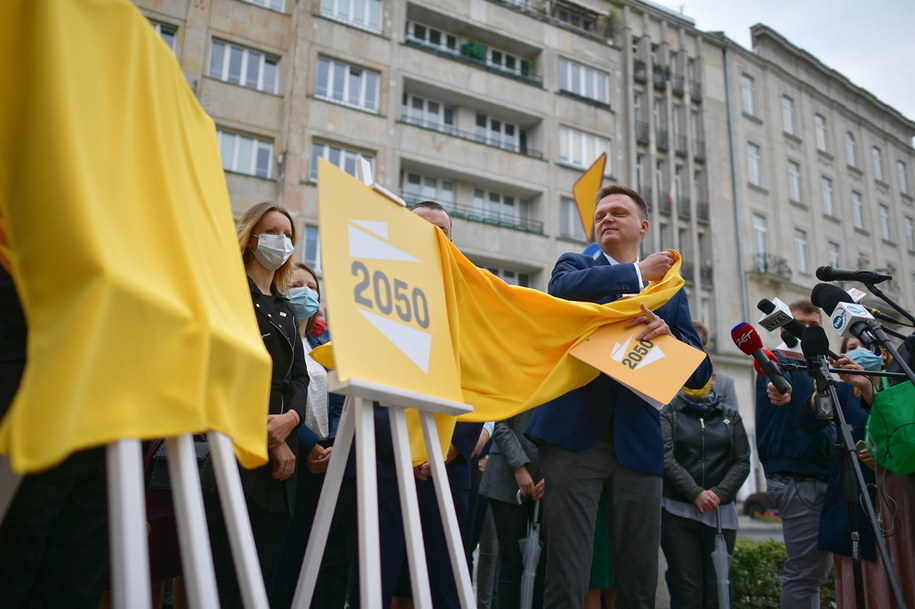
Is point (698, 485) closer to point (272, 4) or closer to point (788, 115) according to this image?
point (272, 4)

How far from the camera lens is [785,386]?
3656 mm

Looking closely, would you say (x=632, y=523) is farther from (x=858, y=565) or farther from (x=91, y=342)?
(x=91, y=342)

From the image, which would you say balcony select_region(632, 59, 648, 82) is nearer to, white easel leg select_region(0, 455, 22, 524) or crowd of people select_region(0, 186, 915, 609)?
crowd of people select_region(0, 186, 915, 609)

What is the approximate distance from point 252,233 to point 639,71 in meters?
27.0

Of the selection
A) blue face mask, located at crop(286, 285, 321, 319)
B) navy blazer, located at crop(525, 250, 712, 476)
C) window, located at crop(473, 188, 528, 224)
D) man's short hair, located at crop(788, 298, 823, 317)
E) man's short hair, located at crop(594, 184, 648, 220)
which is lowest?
navy blazer, located at crop(525, 250, 712, 476)

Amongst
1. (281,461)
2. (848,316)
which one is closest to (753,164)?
(848,316)

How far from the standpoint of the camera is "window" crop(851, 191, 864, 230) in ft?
106

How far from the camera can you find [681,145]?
27672mm

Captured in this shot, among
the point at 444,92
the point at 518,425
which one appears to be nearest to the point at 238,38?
the point at 444,92

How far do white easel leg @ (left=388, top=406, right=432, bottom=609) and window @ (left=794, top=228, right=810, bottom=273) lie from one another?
30.7 m

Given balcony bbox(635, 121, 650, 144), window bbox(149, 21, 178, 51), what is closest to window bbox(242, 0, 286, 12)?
window bbox(149, 21, 178, 51)

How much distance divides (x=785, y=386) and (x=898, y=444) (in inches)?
38.4

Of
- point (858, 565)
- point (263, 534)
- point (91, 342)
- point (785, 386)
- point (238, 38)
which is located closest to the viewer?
point (91, 342)

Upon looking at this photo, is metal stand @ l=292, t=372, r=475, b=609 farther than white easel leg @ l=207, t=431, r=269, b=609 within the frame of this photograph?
Yes
